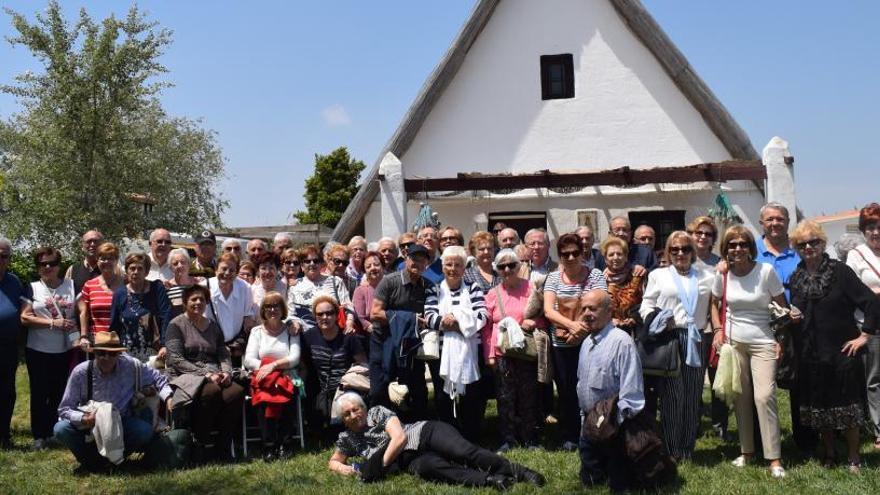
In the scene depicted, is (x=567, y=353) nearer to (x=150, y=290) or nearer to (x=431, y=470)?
(x=431, y=470)

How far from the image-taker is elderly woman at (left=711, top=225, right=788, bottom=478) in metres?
5.48

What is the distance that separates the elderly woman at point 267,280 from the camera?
23.8 feet

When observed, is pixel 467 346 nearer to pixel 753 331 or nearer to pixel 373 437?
pixel 373 437

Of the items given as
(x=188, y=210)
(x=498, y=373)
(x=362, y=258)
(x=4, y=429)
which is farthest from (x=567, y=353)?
(x=188, y=210)

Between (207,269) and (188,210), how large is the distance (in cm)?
1364

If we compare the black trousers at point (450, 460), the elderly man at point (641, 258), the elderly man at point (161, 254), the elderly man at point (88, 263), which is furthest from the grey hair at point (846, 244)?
the elderly man at point (88, 263)

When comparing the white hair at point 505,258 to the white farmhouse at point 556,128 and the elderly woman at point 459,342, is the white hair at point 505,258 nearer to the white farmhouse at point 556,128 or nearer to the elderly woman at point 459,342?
the elderly woman at point 459,342

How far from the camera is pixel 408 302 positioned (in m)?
6.59

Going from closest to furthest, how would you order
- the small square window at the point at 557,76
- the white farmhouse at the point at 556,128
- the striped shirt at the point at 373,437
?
the striped shirt at the point at 373,437 < the white farmhouse at the point at 556,128 < the small square window at the point at 557,76

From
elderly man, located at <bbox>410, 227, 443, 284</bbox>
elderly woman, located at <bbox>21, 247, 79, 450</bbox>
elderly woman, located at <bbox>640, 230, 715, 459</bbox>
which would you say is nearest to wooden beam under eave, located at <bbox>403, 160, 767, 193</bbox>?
elderly man, located at <bbox>410, 227, 443, 284</bbox>

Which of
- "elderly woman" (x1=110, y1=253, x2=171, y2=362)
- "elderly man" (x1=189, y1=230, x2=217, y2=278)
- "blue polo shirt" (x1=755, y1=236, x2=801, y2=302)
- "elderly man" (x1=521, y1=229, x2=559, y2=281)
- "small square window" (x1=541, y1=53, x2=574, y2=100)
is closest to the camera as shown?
"blue polo shirt" (x1=755, y1=236, x2=801, y2=302)

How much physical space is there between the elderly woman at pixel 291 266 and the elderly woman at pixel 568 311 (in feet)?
8.69

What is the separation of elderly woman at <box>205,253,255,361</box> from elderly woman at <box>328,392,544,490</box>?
4.68 ft

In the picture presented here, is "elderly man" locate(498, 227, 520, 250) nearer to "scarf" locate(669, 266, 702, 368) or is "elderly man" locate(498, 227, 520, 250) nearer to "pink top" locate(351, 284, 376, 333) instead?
"pink top" locate(351, 284, 376, 333)
